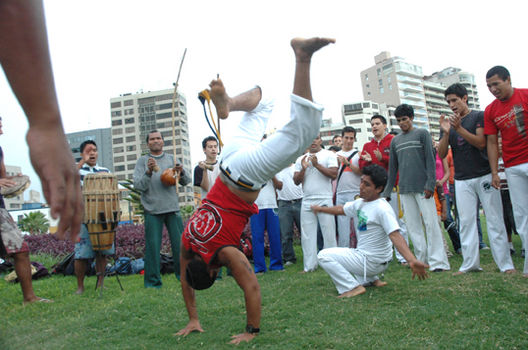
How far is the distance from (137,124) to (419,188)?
10765 cm

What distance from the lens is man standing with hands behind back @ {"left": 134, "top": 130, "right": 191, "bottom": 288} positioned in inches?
233

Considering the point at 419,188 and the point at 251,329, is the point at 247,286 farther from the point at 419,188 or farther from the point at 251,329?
the point at 419,188

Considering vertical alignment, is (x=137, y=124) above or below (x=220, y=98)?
above

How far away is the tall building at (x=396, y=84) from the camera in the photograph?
10206 centimetres

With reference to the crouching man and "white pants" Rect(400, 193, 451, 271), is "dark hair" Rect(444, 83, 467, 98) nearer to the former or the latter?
"white pants" Rect(400, 193, 451, 271)

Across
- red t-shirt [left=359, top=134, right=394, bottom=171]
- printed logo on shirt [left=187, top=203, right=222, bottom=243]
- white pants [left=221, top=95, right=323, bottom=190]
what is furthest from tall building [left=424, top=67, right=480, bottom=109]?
printed logo on shirt [left=187, top=203, right=222, bottom=243]

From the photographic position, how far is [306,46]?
2.54 metres

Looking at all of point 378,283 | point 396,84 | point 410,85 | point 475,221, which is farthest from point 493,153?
point 410,85

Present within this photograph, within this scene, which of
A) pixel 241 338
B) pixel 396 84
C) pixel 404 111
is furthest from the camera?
pixel 396 84

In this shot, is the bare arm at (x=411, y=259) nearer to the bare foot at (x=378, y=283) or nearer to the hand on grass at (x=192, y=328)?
the bare foot at (x=378, y=283)

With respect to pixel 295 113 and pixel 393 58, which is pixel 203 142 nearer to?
pixel 295 113

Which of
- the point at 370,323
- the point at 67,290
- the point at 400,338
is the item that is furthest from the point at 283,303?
the point at 67,290

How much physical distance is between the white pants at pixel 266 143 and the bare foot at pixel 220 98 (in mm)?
251

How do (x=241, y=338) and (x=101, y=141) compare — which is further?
(x=101, y=141)
